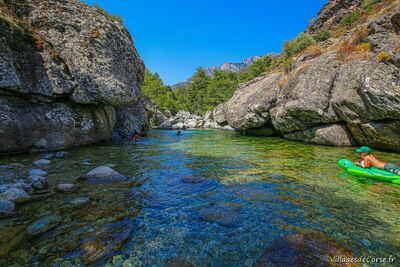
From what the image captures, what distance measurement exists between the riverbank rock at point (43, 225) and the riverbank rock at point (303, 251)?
170 inches

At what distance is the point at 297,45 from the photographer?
32188 mm

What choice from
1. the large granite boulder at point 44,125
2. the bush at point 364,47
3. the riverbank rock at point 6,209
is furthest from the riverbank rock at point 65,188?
the bush at point 364,47

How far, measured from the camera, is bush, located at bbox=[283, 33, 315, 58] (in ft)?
106

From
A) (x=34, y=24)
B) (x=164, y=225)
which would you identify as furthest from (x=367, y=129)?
(x=34, y=24)

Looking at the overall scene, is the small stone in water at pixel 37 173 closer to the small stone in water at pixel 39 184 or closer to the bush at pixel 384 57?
the small stone in water at pixel 39 184

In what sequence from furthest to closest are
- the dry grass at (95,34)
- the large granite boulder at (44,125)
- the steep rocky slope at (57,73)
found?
1. the dry grass at (95,34)
2. the steep rocky slope at (57,73)
3. the large granite boulder at (44,125)

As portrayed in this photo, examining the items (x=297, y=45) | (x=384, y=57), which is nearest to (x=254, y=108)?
(x=384, y=57)

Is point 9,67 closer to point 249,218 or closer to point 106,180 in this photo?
point 106,180

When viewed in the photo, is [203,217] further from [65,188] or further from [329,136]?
[329,136]

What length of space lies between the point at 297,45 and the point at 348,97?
21.4 metres

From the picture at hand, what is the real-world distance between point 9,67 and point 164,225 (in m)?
11.5

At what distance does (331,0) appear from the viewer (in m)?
72.1

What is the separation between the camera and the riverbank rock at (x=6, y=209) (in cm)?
497

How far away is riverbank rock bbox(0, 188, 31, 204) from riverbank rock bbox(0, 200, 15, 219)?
1.30 feet
